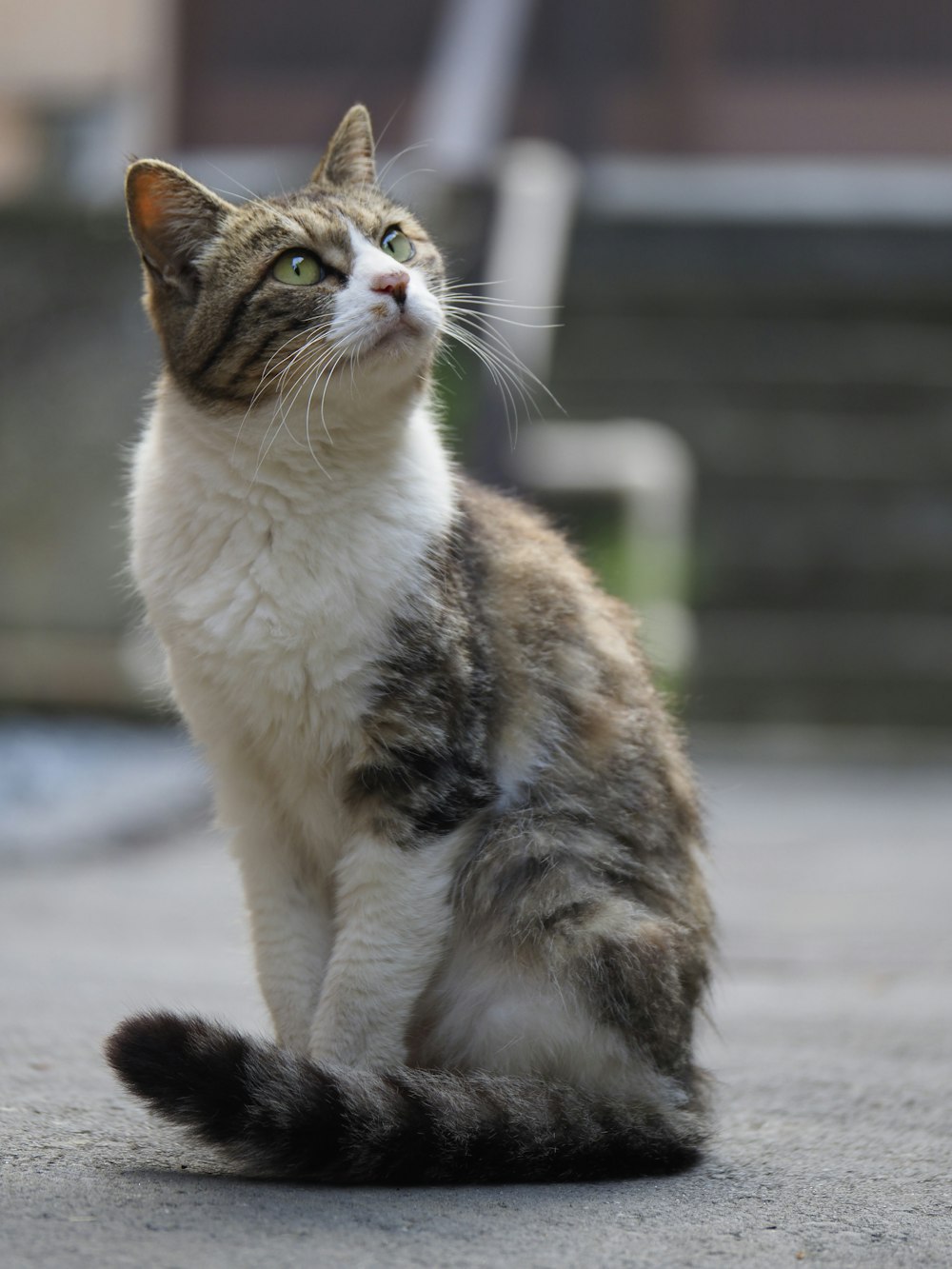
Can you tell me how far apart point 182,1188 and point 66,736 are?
5.03 meters

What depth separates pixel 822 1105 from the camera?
122 inches

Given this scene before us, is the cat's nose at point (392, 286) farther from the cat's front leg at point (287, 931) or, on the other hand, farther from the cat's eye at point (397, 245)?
the cat's front leg at point (287, 931)

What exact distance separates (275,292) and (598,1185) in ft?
5.25

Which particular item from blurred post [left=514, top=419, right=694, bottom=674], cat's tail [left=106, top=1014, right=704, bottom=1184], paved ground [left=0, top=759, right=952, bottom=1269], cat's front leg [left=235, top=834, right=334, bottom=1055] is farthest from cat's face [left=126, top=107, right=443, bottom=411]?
blurred post [left=514, top=419, right=694, bottom=674]

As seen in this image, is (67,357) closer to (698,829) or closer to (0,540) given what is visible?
(0,540)

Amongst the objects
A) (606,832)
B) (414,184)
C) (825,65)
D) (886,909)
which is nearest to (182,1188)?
(606,832)

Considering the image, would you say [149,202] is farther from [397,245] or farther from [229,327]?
[397,245]

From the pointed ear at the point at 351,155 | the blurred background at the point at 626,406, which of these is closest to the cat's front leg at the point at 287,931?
the pointed ear at the point at 351,155

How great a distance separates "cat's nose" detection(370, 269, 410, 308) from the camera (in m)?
2.78

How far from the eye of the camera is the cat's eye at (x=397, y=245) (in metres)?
3.02

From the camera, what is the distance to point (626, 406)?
8633 mm

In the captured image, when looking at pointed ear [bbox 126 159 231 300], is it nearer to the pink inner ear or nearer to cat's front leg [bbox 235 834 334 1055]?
the pink inner ear

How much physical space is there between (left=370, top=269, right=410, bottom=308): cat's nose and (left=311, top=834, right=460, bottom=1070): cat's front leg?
93cm

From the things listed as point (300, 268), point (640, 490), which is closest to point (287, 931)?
point (300, 268)
